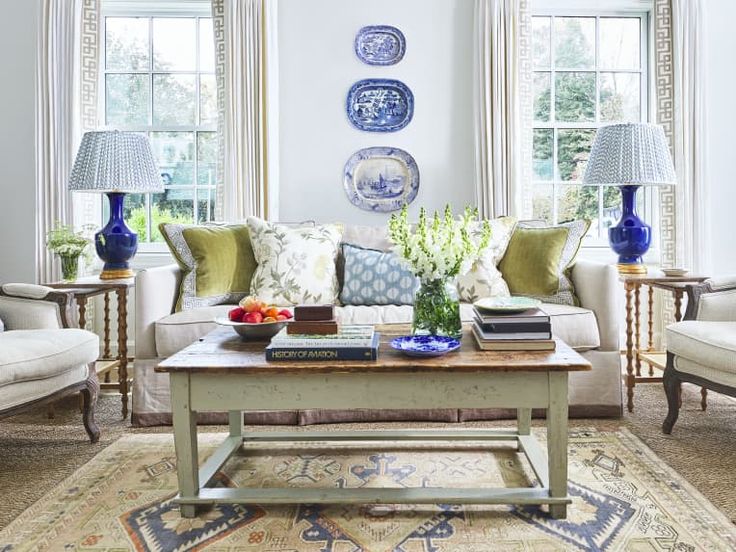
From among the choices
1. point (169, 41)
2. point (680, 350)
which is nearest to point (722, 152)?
point (680, 350)

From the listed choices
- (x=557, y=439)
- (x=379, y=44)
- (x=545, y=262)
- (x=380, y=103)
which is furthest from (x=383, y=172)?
(x=557, y=439)

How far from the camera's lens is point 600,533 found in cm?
177

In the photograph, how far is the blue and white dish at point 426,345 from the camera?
6.08ft

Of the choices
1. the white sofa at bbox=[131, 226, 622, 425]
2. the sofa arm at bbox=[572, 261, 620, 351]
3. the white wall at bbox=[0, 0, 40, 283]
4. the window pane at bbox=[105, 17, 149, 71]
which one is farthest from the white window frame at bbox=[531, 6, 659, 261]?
the white wall at bbox=[0, 0, 40, 283]

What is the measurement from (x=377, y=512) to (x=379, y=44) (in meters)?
3.10

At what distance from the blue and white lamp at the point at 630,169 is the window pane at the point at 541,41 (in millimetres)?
1083

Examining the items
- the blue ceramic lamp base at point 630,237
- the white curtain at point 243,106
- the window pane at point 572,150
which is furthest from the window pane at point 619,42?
the white curtain at point 243,106

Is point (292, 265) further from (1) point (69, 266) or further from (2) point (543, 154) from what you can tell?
(2) point (543, 154)

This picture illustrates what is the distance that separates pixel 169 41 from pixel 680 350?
373cm

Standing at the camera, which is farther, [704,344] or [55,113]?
[55,113]

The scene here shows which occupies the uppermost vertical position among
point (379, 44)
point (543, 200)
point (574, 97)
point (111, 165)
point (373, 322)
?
point (379, 44)

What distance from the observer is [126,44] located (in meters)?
4.26

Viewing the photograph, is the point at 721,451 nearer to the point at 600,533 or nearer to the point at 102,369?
the point at 600,533

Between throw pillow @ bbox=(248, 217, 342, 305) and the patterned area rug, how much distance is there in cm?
85
